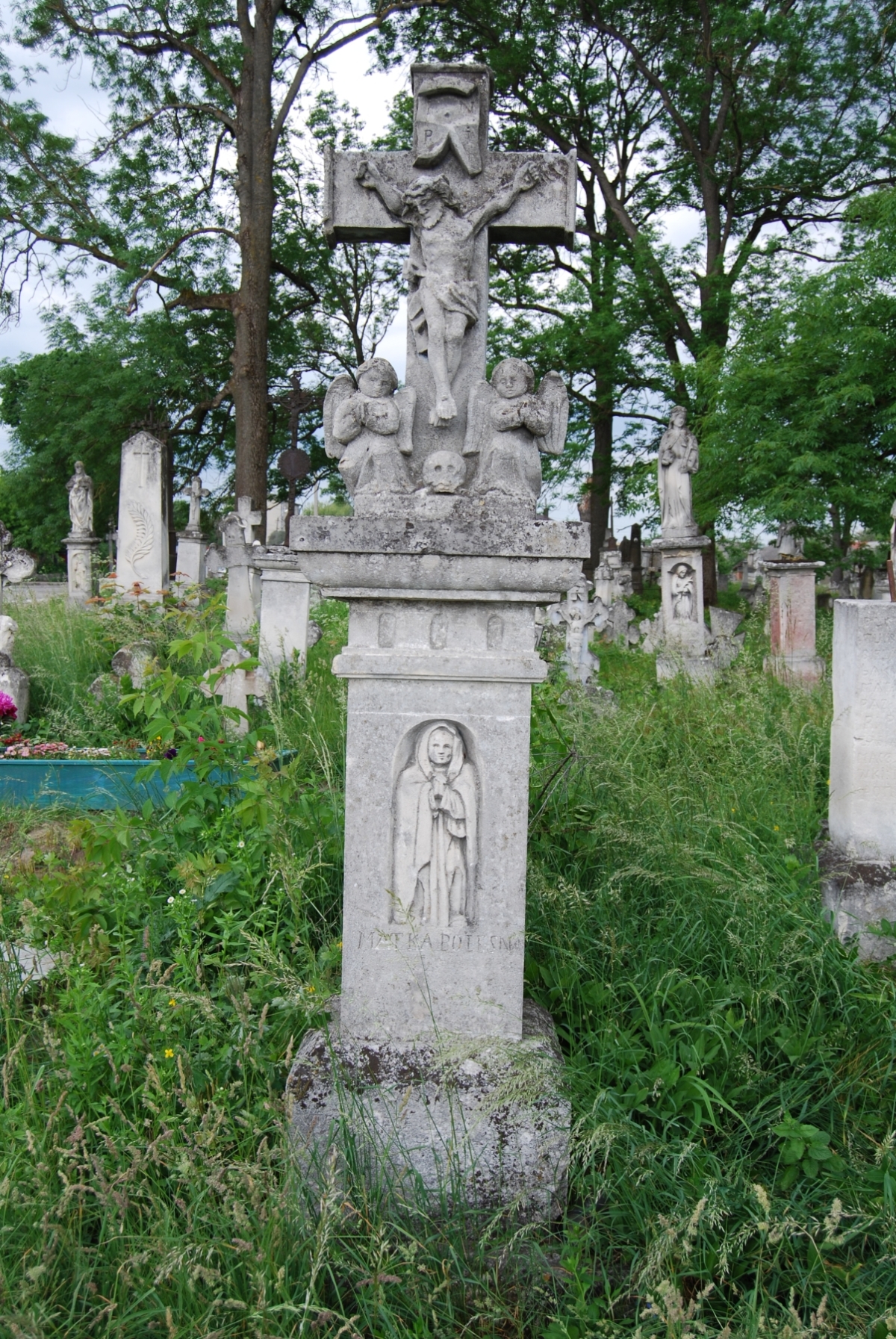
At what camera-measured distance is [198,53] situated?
1523 cm

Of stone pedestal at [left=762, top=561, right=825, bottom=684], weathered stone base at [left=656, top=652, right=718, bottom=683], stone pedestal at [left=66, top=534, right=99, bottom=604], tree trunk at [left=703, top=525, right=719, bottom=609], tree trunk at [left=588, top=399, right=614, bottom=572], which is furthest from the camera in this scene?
tree trunk at [left=588, top=399, right=614, bottom=572]

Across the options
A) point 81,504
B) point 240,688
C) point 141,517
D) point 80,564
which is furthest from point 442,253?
point 81,504

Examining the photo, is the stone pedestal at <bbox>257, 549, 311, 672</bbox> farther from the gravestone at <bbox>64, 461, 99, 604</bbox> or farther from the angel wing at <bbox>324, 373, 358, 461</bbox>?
the gravestone at <bbox>64, 461, 99, 604</bbox>

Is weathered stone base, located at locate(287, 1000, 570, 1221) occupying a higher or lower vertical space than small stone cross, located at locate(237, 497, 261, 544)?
lower

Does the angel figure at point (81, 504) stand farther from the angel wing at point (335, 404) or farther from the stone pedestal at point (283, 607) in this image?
the angel wing at point (335, 404)

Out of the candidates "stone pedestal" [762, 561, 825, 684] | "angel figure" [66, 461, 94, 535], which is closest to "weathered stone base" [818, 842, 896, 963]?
"stone pedestal" [762, 561, 825, 684]

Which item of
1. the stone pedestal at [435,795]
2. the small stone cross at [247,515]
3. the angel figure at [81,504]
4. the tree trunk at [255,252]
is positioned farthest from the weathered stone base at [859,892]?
the angel figure at [81,504]

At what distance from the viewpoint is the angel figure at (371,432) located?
2609 mm

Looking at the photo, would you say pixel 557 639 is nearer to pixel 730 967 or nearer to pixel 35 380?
pixel 730 967

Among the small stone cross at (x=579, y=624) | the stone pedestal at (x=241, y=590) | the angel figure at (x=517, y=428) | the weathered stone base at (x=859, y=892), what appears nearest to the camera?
the angel figure at (x=517, y=428)

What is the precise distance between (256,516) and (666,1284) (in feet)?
36.2

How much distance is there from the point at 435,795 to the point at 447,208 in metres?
1.76

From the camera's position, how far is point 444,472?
2629 millimetres

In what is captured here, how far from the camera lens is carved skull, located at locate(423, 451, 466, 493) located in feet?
8.50
